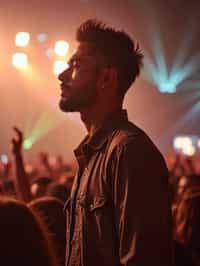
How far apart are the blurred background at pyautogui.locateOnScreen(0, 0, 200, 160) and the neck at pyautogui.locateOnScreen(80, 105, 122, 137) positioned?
685 inches

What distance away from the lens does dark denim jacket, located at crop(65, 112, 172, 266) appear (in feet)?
7.40

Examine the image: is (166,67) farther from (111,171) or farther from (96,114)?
(111,171)

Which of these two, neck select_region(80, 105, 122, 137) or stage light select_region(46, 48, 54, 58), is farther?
stage light select_region(46, 48, 54, 58)

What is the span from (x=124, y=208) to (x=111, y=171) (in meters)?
0.17

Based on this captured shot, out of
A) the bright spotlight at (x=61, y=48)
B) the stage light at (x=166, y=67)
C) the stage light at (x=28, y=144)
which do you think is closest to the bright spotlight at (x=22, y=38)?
the bright spotlight at (x=61, y=48)

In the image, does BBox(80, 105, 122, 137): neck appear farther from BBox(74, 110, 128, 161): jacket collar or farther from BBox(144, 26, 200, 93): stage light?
BBox(144, 26, 200, 93): stage light

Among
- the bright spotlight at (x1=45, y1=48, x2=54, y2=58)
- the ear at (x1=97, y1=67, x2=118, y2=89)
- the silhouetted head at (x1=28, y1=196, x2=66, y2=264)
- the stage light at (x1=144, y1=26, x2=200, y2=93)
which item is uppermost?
the ear at (x1=97, y1=67, x2=118, y2=89)

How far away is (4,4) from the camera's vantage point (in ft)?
65.4

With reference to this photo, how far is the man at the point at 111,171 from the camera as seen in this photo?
2271mm

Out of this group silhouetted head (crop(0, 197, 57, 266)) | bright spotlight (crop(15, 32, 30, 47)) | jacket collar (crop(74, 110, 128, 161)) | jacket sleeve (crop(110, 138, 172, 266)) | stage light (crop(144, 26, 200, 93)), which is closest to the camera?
silhouetted head (crop(0, 197, 57, 266))

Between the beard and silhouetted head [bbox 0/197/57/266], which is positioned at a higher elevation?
the beard

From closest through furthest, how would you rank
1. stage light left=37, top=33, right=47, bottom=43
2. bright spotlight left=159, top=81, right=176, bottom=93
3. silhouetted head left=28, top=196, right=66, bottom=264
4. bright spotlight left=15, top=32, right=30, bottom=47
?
silhouetted head left=28, top=196, right=66, bottom=264 < bright spotlight left=15, top=32, right=30, bottom=47 < stage light left=37, top=33, right=47, bottom=43 < bright spotlight left=159, top=81, right=176, bottom=93

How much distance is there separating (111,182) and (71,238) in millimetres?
328

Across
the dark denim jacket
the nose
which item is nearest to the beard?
the nose
